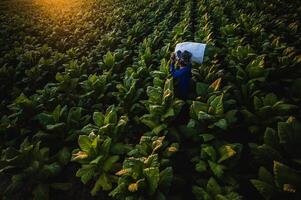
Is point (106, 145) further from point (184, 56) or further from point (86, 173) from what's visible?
point (184, 56)

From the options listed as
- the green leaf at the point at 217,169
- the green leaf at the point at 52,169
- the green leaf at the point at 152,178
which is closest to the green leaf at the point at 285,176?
the green leaf at the point at 217,169

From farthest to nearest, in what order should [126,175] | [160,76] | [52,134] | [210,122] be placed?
1. [160,76]
2. [52,134]
3. [210,122]
4. [126,175]

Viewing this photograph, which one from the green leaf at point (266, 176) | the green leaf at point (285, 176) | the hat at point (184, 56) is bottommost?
the green leaf at point (266, 176)

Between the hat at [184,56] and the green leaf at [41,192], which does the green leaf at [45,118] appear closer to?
the green leaf at [41,192]

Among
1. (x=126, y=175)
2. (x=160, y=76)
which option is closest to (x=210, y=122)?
(x=126, y=175)

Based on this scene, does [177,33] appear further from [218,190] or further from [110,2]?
[110,2]

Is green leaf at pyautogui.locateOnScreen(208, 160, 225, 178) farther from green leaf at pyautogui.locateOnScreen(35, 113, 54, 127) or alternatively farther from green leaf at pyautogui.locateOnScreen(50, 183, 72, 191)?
green leaf at pyautogui.locateOnScreen(35, 113, 54, 127)

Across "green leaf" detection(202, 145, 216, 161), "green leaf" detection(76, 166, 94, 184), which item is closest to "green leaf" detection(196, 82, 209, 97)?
"green leaf" detection(202, 145, 216, 161)
